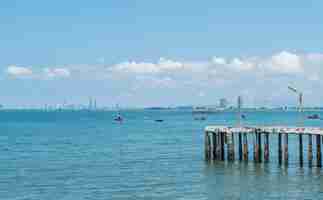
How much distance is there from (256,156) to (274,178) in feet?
28.7

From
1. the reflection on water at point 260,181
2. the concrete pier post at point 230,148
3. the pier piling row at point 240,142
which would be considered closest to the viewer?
the reflection on water at point 260,181

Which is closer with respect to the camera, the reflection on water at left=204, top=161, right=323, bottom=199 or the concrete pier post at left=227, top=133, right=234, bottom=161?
the reflection on water at left=204, top=161, right=323, bottom=199

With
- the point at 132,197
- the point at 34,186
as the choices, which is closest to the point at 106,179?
the point at 34,186

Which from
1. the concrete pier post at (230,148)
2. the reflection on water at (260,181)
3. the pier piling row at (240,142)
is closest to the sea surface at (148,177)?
the reflection on water at (260,181)

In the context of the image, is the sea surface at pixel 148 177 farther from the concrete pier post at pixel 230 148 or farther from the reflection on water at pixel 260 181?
the concrete pier post at pixel 230 148

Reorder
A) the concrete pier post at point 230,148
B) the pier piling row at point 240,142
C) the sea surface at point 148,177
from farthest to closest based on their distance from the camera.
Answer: the concrete pier post at point 230,148 → the pier piling row at point 240,142 → the sea surface at point 148,177

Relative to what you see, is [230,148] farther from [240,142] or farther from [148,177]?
[148,177]

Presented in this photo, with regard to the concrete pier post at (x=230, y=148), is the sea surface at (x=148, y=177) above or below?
below

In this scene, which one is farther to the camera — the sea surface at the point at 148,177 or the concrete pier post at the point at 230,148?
A: the concrete pier post at the point at 230,148

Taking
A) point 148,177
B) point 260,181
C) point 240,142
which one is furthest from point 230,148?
point 260,181

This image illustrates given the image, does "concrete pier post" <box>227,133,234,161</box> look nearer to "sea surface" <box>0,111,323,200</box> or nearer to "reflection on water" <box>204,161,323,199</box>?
"reflection on water" <box>204,161,323,199</box>

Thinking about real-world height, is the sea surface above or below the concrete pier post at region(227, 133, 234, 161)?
below

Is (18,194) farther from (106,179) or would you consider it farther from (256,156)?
(256,156)

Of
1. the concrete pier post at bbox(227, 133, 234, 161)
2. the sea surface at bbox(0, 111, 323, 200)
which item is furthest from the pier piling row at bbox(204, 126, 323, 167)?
the sea surface at bbox(0, 111, 323, 200)
